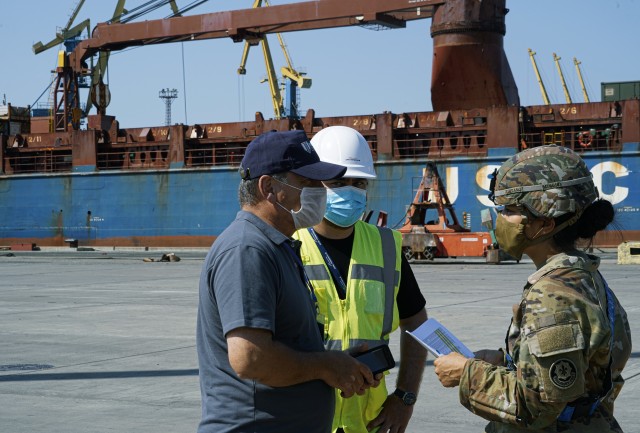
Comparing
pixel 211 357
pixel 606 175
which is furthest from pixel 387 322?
pixel 606 175

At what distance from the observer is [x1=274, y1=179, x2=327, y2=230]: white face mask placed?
3.12m

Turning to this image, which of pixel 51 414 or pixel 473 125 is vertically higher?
pixel 473 125

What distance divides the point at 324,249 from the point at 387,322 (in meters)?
0.39

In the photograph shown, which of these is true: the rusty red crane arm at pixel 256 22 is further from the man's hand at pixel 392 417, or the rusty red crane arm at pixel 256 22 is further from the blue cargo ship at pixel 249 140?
the man's hand at pixel 392 417

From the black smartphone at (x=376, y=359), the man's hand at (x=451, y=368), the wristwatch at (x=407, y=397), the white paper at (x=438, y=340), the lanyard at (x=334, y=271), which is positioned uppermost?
the lanyard at (x=334, y=271)

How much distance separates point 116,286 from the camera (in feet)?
66.3

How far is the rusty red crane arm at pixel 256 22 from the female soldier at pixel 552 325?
36997 mm

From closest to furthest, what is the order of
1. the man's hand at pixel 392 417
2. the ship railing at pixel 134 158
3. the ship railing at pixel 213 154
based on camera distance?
the man's hand at pixel 392 417, the ship railing at pixel 213 154, the ship railing at pixel 134 158

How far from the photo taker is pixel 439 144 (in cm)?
4000

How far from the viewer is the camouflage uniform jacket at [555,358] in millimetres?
2543

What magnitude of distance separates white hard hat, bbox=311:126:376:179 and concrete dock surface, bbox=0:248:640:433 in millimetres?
2668

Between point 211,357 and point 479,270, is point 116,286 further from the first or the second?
point 211,357

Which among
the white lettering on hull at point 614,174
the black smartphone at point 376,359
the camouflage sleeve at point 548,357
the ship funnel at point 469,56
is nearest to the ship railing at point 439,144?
the ship funnel at point 469,56

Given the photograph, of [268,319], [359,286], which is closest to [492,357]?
[268,319]
